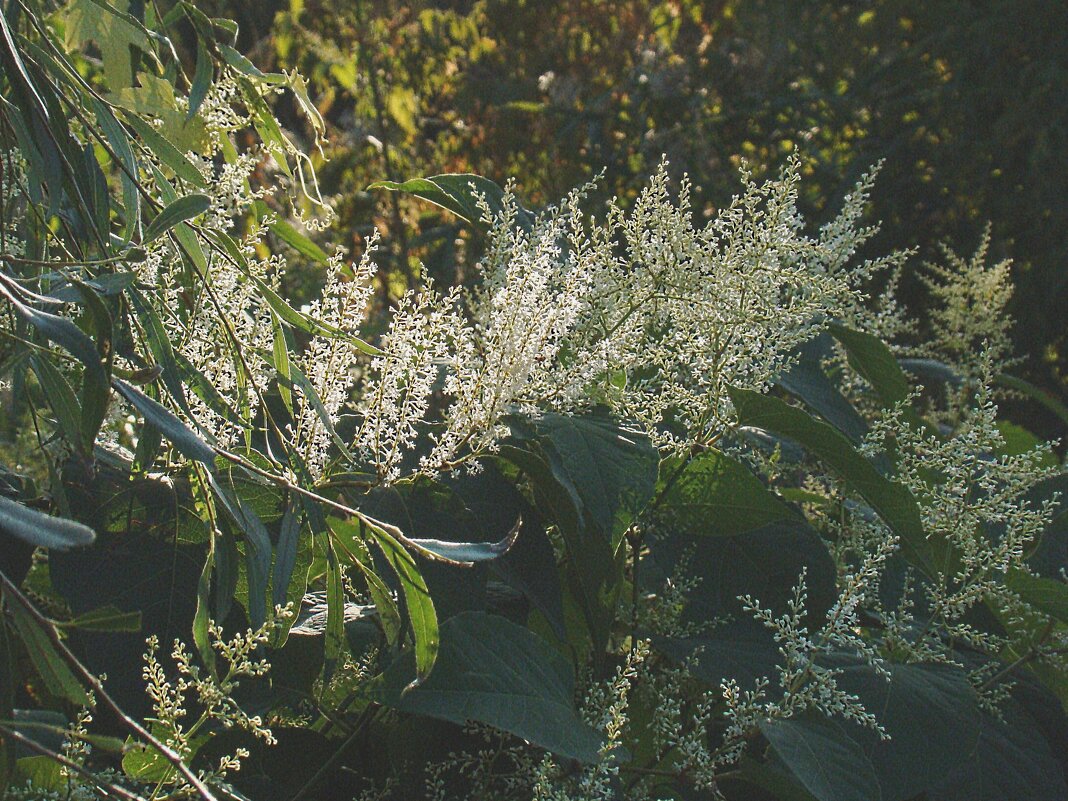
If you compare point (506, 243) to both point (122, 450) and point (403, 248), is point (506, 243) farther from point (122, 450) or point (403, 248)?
point (403, 248)

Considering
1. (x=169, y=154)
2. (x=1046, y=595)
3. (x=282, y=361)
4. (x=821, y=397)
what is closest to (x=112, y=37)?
(x=169, y=154)

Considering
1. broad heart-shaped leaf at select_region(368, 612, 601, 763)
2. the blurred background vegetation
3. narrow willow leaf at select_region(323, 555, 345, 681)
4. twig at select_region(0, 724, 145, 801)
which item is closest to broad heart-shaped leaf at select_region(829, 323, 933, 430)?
broad heart-shaped leaf at select_region(368, 612, 601, 763)

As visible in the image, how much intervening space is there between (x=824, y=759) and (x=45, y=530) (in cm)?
60

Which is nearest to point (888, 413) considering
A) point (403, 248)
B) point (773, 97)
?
point (403, 248)

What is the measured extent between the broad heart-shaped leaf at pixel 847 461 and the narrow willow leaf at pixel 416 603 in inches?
13.6

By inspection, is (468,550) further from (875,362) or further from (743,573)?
(875,362)

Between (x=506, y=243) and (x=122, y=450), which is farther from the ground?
(x=506, y=243)

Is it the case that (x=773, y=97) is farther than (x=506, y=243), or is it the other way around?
(x=773, y=97)

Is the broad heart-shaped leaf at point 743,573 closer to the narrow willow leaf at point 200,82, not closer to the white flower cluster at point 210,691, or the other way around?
the white flower cluster at point 210,691

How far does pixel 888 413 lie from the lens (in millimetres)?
1118

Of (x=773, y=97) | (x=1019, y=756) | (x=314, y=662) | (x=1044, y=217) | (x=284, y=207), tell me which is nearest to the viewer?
(x=314, y=662)

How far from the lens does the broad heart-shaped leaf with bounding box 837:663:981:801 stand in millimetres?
958

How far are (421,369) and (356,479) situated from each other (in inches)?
4.5

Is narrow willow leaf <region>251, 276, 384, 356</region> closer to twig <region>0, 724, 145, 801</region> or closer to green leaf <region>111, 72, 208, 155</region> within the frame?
green leaf <region>111, 72, 208, 155</region>
